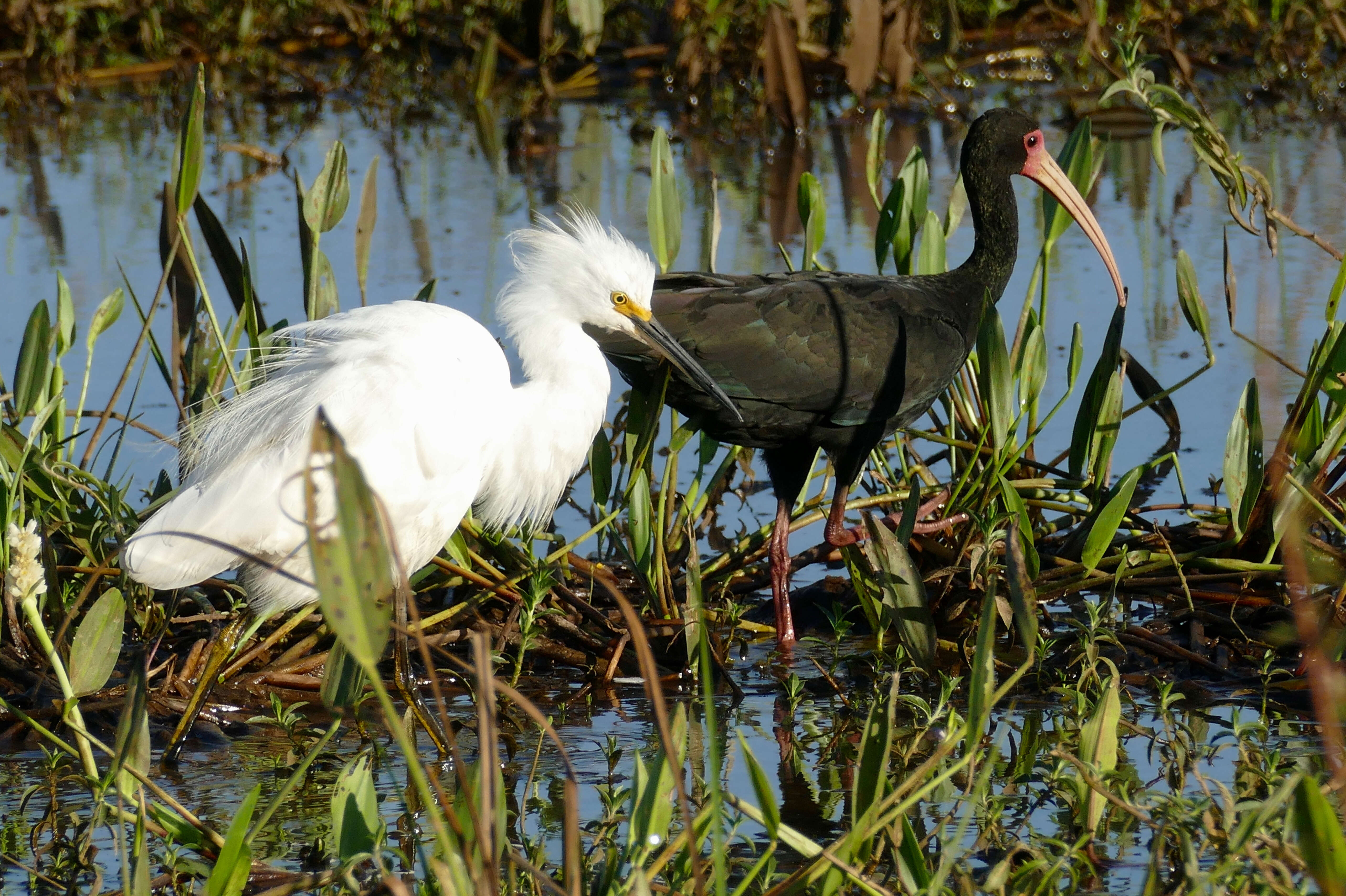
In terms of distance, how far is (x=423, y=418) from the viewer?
3.32m

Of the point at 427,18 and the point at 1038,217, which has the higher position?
the point at 427,18

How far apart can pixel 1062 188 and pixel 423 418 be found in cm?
206

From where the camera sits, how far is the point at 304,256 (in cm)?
402

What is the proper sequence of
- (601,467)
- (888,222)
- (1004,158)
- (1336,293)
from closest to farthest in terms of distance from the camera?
(1336,293)
(601,467)
(888,222)
(1004,158)

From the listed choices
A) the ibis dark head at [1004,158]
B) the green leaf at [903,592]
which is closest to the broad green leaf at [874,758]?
the green leaf at [903,592]

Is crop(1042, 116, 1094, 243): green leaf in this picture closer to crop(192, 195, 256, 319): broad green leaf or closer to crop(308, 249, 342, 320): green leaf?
crop(308, 249, 342, 320): green leaf

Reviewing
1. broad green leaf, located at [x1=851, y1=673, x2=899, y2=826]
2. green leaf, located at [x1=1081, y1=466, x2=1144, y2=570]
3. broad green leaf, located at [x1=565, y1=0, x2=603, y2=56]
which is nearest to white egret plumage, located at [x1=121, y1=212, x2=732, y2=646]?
green leaf, located at [x1=1081, y1=466, x2=1144, y2=570]

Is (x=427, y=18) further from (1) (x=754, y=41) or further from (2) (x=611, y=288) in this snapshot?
(2) (x=611, y=288)

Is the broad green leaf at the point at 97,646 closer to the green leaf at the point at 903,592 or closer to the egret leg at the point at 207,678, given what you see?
the egret leg at the point at 207,678

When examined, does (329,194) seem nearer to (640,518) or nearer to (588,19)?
(640,518)

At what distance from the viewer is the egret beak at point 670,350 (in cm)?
368

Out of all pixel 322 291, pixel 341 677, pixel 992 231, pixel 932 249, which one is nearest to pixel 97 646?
pixel 341 677

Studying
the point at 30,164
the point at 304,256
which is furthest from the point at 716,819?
A: the point at 30,164

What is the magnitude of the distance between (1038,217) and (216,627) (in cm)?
361
